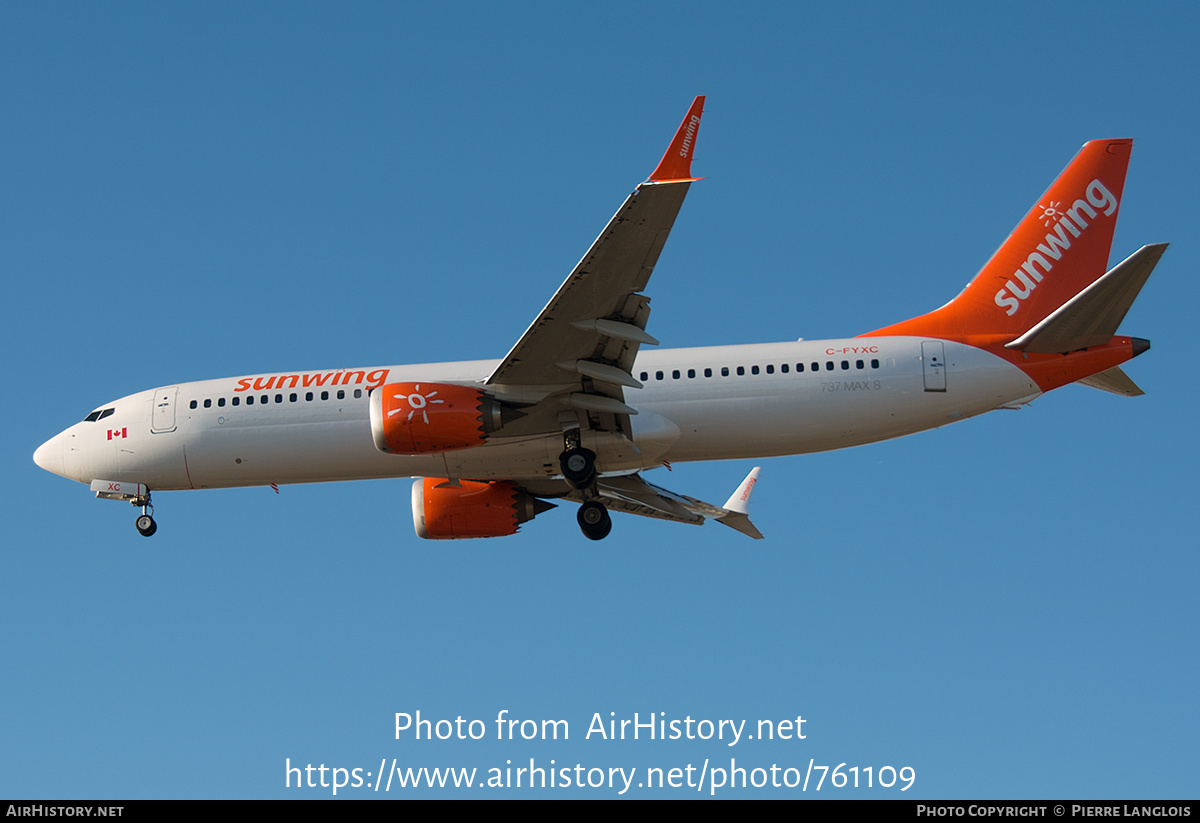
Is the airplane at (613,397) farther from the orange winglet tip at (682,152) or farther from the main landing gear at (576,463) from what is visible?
the orange winglet tip at (682,152)

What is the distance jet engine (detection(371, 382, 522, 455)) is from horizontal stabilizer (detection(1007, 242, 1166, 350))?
36.2 feet

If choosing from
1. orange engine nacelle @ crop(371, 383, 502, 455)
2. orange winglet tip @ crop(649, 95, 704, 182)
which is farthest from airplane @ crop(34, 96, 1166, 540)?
orange winglet tip @ crop(649, 95, 704, 182)

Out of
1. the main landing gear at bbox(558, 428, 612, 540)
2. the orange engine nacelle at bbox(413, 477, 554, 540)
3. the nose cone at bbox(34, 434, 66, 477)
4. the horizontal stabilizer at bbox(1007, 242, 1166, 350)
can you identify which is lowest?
the main landing gear at bbox(558, 428, 612, 540)

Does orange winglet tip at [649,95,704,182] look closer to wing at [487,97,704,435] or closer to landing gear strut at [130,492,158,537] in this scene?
wing at [487,97,704,435]

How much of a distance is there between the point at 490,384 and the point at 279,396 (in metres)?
5.29

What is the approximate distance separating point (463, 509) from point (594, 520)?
12.2 feet

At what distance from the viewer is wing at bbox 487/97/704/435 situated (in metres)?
19.8

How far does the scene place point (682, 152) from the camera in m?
19.6

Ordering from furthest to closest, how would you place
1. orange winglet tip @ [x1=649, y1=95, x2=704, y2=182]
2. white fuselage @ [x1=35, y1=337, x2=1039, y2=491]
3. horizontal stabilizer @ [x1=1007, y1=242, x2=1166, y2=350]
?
white fuselage @ [x1=35, y1=337, x2=1039, y2=491] → horizontal stabilizer @ [x1=1007, y1=242, x2=1166, y2=350] → orange winglet tip @ [x1=649, y1=95, x2=704, y2=182]

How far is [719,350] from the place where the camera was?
2623cm

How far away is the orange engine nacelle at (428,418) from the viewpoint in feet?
77.7

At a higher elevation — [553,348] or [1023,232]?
[1023,232]

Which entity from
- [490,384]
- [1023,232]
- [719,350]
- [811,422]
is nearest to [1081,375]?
[1023,232]
